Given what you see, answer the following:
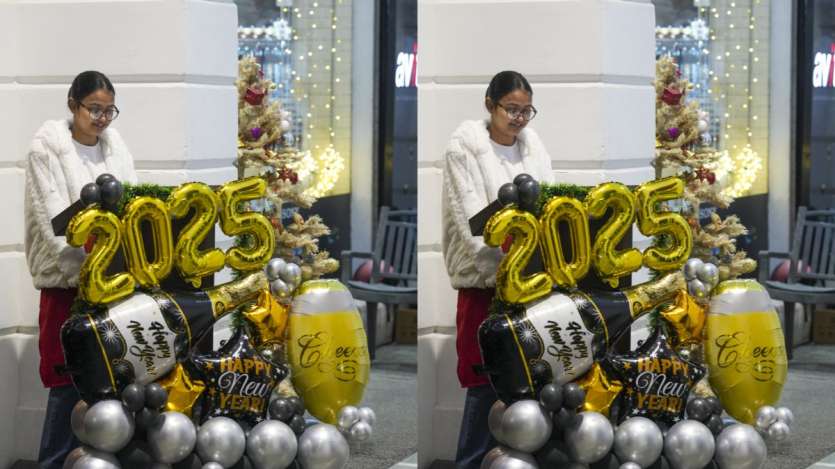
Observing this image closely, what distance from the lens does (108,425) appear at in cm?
473

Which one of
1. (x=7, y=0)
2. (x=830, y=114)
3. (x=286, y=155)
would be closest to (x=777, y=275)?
(x=830, y=114)

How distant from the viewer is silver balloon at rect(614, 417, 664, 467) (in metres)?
4.88

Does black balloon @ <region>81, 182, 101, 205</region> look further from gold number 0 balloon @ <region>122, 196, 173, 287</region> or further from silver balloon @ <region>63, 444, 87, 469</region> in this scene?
silver balloon @ <region>63, 444, 87, 469</region>

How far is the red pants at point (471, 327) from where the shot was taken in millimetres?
5191

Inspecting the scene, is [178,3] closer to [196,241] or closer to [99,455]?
[196,241]

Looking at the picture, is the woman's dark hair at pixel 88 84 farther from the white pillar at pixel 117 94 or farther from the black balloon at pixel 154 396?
the black balloon at pixel 154 396

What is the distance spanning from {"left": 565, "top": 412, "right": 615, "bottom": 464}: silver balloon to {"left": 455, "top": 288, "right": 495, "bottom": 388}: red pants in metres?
0.46

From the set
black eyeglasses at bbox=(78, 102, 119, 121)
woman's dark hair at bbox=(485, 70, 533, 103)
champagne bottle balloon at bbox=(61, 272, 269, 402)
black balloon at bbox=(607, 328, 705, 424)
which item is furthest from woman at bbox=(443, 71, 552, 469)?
black eyeglasses at bbox=(78, 102, 119, 121)

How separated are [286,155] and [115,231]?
2.62 metres

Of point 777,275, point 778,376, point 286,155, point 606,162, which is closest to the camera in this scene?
point 778,376

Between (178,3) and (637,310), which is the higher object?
(178,3)

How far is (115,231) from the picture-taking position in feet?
15.7

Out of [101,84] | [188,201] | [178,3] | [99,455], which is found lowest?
[99,455]

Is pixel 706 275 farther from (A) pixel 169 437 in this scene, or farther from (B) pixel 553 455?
(A) pixel 169 437
